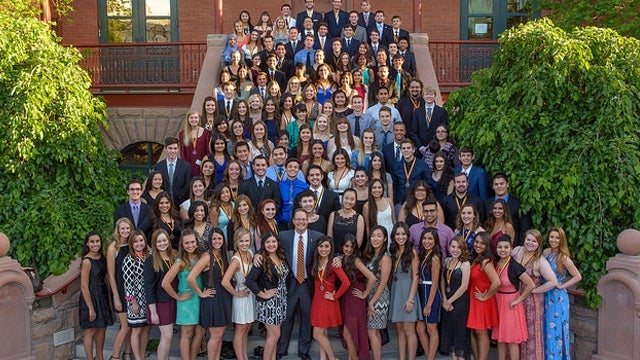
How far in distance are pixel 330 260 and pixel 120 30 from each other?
12.1 metres

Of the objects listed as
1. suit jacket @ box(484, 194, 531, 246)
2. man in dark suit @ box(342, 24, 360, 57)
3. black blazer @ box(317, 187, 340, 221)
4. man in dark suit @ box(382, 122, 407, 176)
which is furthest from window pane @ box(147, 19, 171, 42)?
suit jacket @ box(484, 194, 531, 246)

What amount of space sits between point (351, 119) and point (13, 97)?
529 cm

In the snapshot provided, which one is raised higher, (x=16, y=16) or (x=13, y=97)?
(x=16, y=16)

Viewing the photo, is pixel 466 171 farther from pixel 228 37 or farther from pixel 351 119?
pixel 228 37

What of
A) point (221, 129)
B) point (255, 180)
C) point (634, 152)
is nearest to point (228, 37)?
point (221, 129)

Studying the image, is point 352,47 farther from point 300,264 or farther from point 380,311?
point 380,311

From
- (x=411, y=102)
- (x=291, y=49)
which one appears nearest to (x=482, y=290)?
(x=411, y=102)

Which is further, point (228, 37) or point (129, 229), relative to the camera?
point (228, 37)

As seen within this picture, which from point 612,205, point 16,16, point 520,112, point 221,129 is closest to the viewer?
point 612,205

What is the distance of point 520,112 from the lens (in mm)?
9477

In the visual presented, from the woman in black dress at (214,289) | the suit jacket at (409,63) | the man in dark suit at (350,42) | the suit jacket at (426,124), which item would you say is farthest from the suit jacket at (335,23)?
the woman in black dress at (214,289)

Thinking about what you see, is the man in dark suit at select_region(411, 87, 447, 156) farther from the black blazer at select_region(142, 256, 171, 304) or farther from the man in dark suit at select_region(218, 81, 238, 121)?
the black blazer at select_region(142, 256, 171, 304)

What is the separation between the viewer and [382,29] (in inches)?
533

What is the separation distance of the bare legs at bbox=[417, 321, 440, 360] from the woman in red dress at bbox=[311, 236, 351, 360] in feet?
3.22
